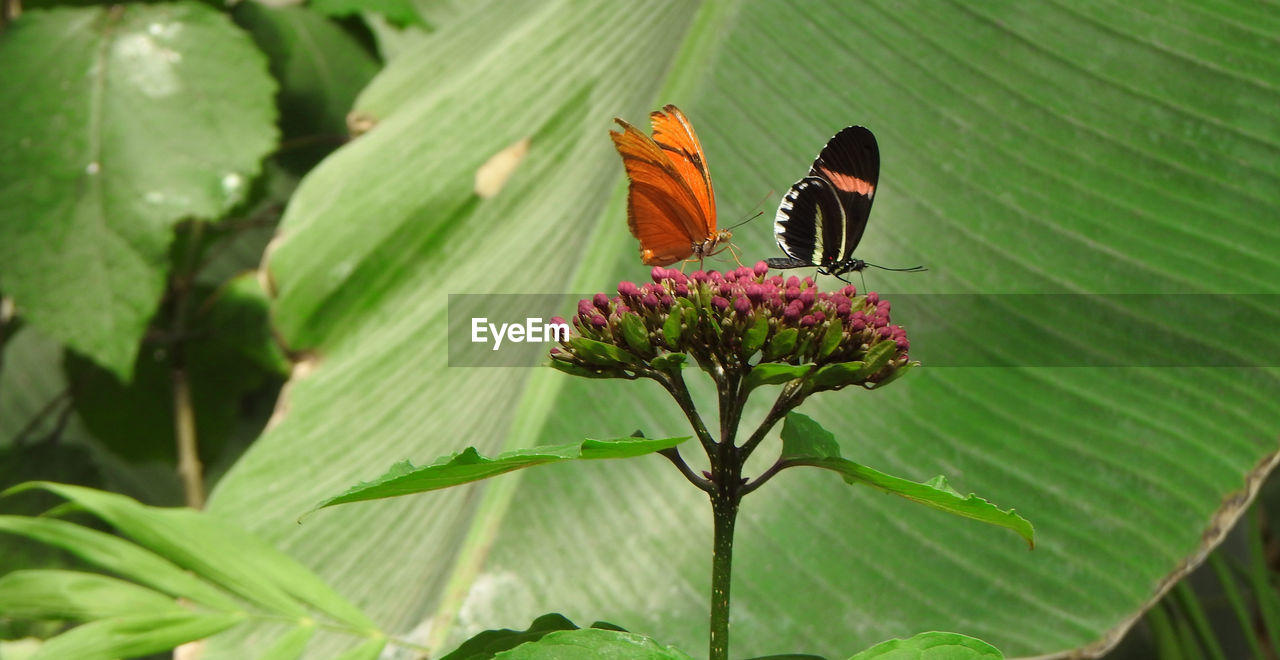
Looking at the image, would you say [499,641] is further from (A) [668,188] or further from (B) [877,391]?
(B) [877,391]

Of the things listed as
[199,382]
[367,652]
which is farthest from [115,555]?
[199,382]

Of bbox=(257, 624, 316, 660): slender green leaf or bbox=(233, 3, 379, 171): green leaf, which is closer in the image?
bbox=(257, 624, 316, 660): slender green leaf

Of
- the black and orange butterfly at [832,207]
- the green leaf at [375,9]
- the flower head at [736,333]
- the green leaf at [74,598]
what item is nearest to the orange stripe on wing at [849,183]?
the black and orange butterfly at [832,207]

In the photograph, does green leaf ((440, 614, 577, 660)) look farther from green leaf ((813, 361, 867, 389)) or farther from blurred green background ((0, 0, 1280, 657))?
blurred green background ((0, 0, 1280, 657))

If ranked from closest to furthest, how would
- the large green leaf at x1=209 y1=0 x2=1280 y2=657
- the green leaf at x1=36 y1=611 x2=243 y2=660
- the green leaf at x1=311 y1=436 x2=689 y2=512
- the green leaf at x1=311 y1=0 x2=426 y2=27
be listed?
the green leaf at x1=311 y1=436 x2=689 y2=512, the green leaf at x1=36 y1=611 x2=243 y2=660, the large green leaf at x1=209 y1=0 x2=1280 y2=657, the green leaf at x1=311 y1=0 x2=426 y2=27

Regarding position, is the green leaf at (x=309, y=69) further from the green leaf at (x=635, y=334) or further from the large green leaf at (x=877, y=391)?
the green leaf at (x=635, y=334)

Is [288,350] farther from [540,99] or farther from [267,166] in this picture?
[267,166]

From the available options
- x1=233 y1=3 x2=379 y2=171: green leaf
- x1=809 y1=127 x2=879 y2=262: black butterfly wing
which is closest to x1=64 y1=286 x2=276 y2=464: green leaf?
x1=233 y1=3 x2=379 y2=171: green leaf
